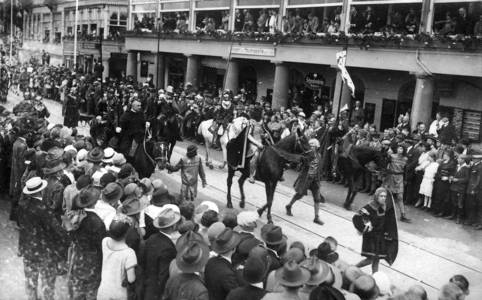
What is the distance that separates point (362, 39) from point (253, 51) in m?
7.28

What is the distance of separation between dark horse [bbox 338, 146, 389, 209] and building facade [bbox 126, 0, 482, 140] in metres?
6.88

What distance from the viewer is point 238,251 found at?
5.38 metres

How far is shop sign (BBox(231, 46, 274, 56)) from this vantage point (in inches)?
1027

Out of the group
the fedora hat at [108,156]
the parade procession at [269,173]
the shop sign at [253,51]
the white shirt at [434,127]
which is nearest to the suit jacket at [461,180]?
the parade procession at [269,173]

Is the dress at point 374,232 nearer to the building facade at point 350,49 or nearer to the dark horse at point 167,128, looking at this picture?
the dark horse at point 167,128

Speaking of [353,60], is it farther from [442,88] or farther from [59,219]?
[59,219]

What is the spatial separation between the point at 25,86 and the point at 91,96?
8.09 meters

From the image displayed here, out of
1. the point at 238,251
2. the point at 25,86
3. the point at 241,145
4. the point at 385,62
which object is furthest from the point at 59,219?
the point at 25,86

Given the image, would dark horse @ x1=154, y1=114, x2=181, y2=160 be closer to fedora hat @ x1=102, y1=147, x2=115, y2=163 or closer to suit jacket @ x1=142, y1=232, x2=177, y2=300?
fedora hat @ x1=102, y1=147, x2=115, y2=163

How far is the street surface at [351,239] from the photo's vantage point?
27.8 feet

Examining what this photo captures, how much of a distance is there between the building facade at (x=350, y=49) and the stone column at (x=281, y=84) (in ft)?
0.16

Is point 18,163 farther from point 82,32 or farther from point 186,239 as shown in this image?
point 82,32

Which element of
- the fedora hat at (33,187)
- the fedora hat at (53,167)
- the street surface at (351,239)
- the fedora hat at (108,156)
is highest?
the fedora hat at (53,167)

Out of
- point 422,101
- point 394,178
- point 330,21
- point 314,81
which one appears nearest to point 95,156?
point 394,178
